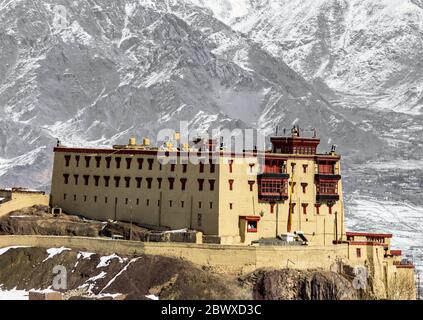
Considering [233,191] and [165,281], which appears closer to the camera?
[165,281]

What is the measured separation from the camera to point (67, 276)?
181 meters

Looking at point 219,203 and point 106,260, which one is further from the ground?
point 219,203

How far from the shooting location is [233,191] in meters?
188

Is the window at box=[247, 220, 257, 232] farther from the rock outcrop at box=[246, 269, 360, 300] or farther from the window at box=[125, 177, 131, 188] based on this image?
the window at box=[125, 177, 131, 188]

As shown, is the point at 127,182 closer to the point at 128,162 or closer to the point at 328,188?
the point at 128,162

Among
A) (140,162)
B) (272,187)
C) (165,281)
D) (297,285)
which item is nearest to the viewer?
(165,281)

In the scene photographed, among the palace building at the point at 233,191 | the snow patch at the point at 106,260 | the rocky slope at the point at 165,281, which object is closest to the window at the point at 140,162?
the palace building at the point at 233,191

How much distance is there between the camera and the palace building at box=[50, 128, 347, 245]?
187625 mm

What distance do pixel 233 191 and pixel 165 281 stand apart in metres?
22.5

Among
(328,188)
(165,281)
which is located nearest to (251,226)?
(328,188)

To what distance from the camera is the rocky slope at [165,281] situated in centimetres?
17212
